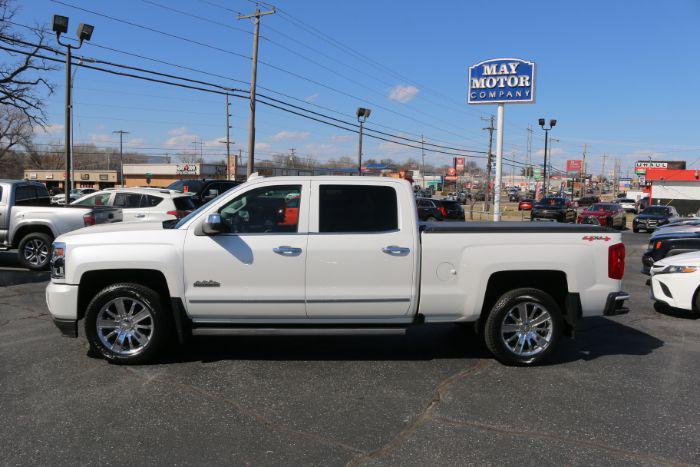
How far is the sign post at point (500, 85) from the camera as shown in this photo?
20969mm

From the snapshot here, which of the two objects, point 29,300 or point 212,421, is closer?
point 212,421

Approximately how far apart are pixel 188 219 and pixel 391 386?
2.52 m

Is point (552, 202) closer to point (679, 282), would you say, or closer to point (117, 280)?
point (679, 282)

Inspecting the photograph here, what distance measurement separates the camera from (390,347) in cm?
612

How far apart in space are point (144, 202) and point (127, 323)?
880 centimetres

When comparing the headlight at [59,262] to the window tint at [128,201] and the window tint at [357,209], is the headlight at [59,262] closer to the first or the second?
the window tint at [357,209]

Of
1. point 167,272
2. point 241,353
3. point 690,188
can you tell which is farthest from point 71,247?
point 690,188

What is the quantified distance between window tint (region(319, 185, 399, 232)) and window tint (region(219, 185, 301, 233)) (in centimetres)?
29

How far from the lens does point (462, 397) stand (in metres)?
4.65

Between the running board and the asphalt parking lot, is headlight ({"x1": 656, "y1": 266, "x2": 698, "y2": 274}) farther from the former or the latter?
the running board

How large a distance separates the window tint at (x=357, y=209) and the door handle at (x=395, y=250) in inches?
8.0

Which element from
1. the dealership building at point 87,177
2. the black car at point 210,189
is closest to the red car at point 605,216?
the black car at point 210,189

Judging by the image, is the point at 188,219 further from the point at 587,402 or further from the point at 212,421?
the point at 587,402

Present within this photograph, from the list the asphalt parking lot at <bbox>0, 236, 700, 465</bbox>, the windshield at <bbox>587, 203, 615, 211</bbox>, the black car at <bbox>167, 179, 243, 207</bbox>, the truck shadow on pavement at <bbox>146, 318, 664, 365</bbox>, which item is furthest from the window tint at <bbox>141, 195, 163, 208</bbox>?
the windshield at <bbox>587, 203, 615, 211</bbox>
